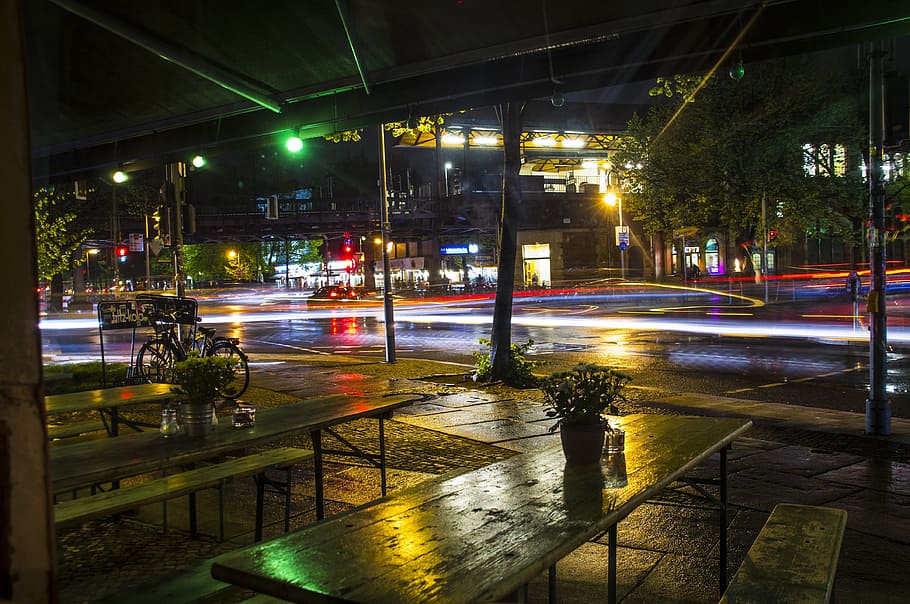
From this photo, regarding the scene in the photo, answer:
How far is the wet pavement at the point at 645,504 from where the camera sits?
502cm

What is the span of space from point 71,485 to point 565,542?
2.75 meters

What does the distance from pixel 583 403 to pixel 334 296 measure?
48.0 m

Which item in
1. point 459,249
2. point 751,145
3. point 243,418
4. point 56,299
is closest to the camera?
point 243,418

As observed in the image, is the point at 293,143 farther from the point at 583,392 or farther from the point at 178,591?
the point at 178,591

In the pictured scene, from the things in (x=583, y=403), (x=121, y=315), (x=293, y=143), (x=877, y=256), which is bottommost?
(x=583, y=403)

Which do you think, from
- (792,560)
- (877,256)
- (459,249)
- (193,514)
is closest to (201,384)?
(193,514)

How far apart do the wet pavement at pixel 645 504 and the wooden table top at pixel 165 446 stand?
70cm

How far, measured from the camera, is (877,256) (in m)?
9.05

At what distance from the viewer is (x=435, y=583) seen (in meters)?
2.49

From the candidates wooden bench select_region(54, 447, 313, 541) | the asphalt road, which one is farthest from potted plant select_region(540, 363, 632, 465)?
the asphalt road

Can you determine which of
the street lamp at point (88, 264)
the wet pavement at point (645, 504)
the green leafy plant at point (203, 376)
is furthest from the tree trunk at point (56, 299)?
the green leafy plant at point (203, 376)

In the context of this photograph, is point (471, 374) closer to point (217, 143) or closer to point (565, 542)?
point (217, 143)

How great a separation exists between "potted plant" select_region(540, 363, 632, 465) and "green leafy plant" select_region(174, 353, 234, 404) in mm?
2197

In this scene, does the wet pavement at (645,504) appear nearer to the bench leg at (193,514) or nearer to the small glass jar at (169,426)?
the bench leg at (193,514)
